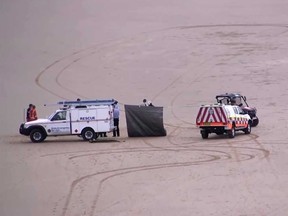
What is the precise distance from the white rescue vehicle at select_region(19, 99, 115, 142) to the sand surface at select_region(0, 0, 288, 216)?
47 cm

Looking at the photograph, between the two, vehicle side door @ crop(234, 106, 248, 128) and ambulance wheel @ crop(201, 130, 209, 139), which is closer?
ambulance wheel @ crop(201, 130, 209, 139)

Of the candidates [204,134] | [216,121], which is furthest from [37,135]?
[216,121]

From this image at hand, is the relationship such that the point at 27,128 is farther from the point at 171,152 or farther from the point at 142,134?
the point at 171,152

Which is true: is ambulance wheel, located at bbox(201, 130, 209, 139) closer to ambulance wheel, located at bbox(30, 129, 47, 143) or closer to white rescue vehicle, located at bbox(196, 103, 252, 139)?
white rescue vehicle, located at bbox(196, 103, 252, 139)

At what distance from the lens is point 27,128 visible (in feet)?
92.3

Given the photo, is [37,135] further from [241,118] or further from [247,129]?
[247,129]

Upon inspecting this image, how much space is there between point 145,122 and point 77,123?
104 inches

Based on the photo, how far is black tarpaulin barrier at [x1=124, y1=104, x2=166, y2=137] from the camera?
2866 centimetres

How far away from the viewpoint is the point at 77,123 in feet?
91.6

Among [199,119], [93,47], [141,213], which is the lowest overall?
[141,213]

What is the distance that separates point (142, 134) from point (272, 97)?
11.5m

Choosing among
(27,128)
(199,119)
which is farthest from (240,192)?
(27,128)

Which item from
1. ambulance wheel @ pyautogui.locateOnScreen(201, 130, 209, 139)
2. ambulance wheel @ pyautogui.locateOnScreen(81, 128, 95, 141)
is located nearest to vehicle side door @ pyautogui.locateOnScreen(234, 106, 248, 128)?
ambulance wheel @ pyautogui.locateOnScreen(201, 130, 209, 139)

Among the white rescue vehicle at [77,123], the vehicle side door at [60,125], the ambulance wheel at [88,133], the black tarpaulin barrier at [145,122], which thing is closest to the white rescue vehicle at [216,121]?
the black tarpaulin barrier at [145,122]
